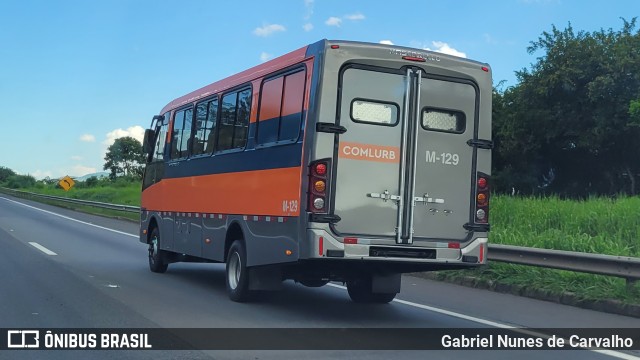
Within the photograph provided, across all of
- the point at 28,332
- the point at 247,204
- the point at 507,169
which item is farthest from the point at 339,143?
the point at 507,169

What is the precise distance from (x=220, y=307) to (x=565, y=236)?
7072 mm

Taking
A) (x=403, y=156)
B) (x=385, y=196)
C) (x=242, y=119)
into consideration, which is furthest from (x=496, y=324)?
(x=242, y=119)

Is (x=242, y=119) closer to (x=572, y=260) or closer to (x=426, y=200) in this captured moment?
(x=426, y=200)

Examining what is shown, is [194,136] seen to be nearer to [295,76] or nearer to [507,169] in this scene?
[295,76]

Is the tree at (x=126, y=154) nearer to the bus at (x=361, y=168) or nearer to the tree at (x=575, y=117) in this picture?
the tree at (x=575, y=117)

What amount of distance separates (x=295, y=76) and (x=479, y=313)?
4.00m

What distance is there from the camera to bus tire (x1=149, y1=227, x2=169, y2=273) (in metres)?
13.1

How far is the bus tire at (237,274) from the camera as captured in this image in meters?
9.22

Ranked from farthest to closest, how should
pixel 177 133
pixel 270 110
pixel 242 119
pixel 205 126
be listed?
pixel 177 133, pixel 205 126, pixel 242 119, pixel 270 110

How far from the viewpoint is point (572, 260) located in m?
10.3

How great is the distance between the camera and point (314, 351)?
6652mm

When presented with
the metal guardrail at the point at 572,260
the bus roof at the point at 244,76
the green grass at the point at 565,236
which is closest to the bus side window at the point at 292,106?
the bus roof at the point at 244,76

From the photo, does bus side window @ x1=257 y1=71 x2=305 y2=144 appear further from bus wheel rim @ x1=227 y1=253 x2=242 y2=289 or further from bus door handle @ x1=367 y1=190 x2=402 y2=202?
bus wheel rim @ x1=227 y1=253 x2=242 y2=289

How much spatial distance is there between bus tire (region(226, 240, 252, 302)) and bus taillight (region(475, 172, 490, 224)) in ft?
10.3
